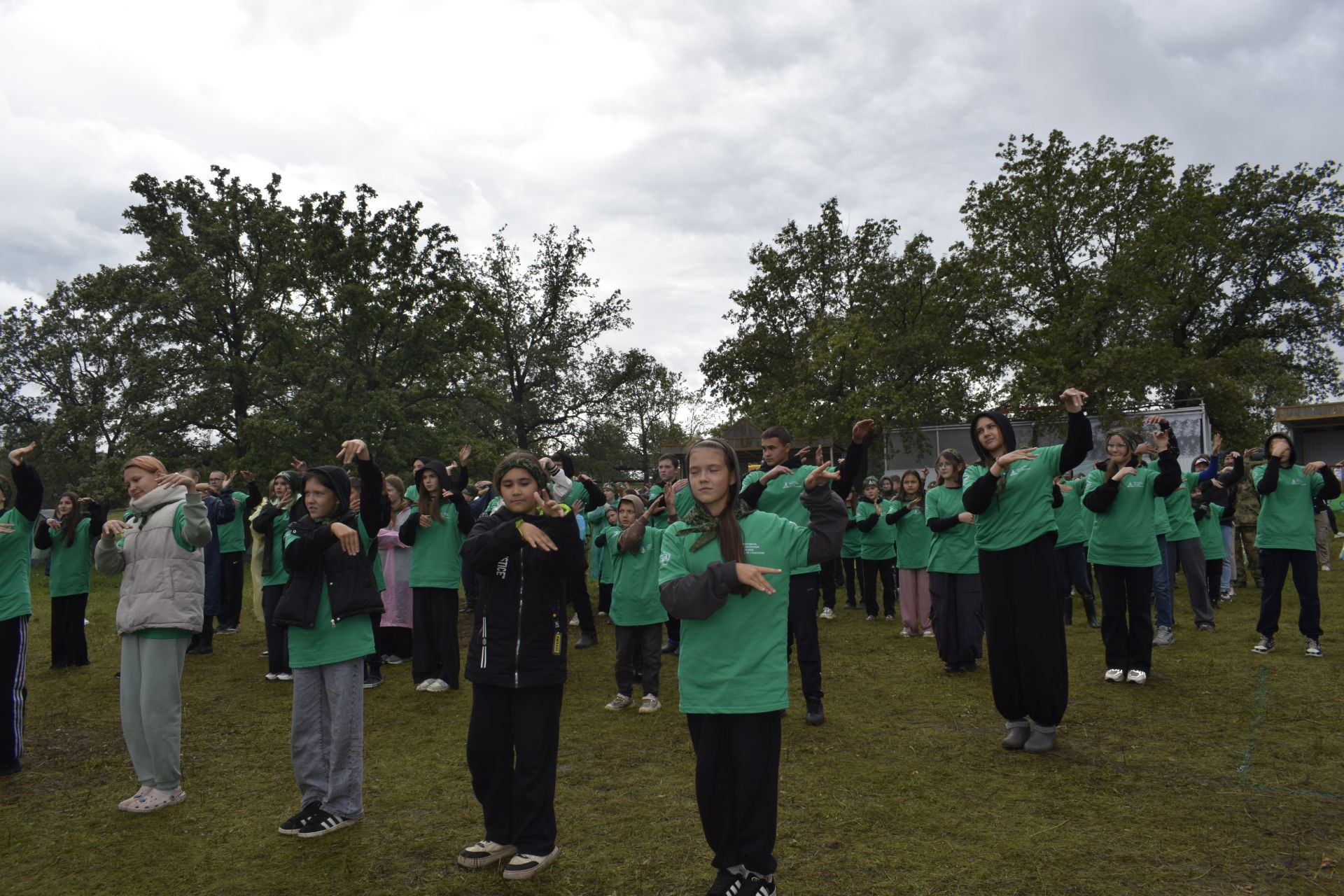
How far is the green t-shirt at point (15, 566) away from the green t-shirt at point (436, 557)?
3.06m

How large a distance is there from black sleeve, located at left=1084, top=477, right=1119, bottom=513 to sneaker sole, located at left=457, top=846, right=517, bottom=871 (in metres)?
5.88

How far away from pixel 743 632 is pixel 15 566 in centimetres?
536

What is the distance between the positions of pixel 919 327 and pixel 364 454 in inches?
1202

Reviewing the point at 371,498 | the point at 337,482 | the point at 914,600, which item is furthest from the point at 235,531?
the point at 914,600

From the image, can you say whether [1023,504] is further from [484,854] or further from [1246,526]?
[1246,526]

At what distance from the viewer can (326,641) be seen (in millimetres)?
4719

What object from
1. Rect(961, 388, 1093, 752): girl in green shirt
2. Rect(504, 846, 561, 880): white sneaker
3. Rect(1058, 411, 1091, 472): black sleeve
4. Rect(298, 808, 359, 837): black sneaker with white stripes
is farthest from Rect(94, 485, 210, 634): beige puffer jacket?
Rect(1058, 411, 1091, 472): black sleeve

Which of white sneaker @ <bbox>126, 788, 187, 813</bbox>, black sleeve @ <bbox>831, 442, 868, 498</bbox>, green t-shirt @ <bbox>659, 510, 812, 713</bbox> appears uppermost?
black sleeve @ <bbox>831, 442, 868, 498</bbox>

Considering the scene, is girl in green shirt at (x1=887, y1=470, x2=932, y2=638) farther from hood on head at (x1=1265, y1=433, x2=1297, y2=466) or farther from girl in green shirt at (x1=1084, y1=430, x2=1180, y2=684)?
hood on head at (x1=1265, y1=433, x2=1297, y2=466)

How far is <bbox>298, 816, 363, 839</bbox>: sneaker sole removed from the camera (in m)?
4.59

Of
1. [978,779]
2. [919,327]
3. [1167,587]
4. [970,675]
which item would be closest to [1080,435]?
[978,779]

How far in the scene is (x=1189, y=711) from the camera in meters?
6.60

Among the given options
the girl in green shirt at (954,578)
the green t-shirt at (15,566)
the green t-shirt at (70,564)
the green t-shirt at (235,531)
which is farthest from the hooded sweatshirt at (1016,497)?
the green t-shirt at (235,531)

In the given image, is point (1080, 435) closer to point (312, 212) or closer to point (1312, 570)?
point (1312, 570)
